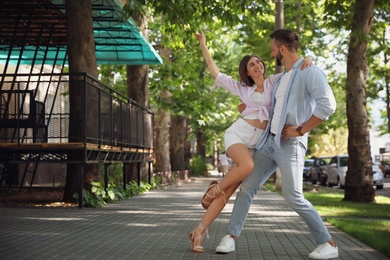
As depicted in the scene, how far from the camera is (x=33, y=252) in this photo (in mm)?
7617

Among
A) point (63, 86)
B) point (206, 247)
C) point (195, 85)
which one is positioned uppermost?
point (195, 85)

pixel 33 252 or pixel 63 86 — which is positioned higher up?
pixel 63 86

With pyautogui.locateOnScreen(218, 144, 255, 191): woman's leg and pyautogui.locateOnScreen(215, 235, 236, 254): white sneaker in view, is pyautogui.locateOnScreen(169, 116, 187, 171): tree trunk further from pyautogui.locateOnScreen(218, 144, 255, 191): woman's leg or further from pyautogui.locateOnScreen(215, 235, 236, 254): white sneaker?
pyautogui.locateOnScreen(218, 144, 255, 191): woman's leg

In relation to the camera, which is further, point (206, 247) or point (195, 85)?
point (195, 85)

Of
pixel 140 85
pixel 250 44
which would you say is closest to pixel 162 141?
pixel 250 44

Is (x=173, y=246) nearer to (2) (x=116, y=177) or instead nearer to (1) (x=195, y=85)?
(2) (x=116, y=177)

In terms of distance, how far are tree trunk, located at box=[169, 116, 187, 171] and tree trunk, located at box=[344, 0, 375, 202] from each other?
21372 mm

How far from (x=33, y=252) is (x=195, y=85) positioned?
2431cm

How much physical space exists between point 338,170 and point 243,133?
26905 mm

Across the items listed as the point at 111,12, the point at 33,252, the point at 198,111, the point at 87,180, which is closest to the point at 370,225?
the point at 33,252

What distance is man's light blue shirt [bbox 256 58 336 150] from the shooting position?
6742 millimetres

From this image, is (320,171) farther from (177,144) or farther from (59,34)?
(59,34)

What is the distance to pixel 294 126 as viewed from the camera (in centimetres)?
693

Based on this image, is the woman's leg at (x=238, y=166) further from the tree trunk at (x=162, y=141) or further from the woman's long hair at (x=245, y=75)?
the tree trunk at (x=162, y=141)
